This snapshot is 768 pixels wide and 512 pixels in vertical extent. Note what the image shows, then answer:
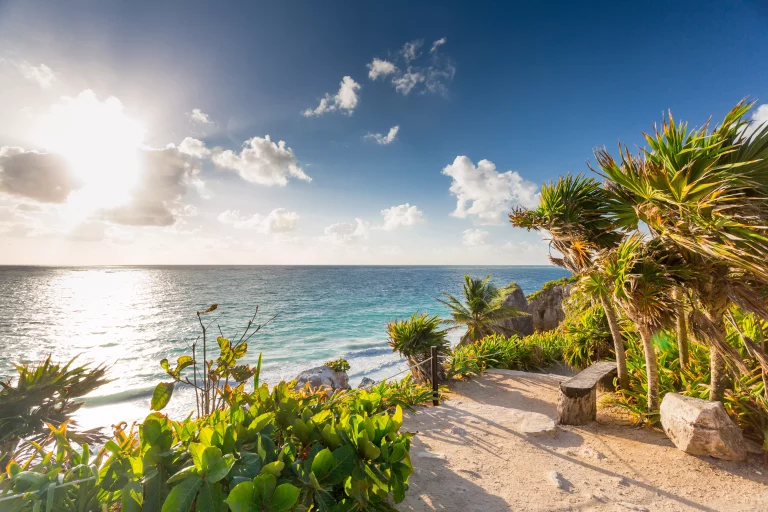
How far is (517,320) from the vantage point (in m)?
19.5

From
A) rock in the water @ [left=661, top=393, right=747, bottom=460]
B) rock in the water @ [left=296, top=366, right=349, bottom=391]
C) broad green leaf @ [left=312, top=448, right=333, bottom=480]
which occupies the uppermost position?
broad green leaf @ [left=312, top=448, right=333, bottom=480]

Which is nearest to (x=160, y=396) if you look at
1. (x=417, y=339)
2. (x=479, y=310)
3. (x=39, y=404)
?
(x=39, y=404)

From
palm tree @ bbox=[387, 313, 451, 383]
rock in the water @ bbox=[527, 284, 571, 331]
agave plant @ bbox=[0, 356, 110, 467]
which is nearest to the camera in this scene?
agave plant @ bbox=[0, 356, 110, 467]

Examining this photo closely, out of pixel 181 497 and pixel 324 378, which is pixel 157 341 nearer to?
pixel 324 378

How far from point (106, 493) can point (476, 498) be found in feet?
11.3

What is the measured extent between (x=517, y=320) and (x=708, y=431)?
52.8 feet

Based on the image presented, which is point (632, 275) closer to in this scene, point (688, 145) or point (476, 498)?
point (688, 145)

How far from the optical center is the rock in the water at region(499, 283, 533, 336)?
59.7 feet

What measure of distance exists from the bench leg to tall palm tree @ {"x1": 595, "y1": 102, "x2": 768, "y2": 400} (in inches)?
59.5

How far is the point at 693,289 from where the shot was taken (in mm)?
4133

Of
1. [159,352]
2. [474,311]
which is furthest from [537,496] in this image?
[159,352]

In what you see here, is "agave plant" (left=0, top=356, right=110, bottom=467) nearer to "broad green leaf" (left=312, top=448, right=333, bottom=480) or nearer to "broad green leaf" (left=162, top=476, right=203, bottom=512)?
"broad green leaf" (left=162, top=476, right=203, bottom=512)

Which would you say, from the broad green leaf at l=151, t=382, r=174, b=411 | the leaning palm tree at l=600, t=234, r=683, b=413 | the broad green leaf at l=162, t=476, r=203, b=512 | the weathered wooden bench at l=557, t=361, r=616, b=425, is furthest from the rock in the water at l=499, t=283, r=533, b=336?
the broad green leaf at l=162, t=476, r=203, b=512

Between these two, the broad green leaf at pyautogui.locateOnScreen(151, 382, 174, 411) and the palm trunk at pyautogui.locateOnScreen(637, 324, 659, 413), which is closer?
the broad green leaf at pyautogui.locateOnScreen(151, 382, 174, 411)
